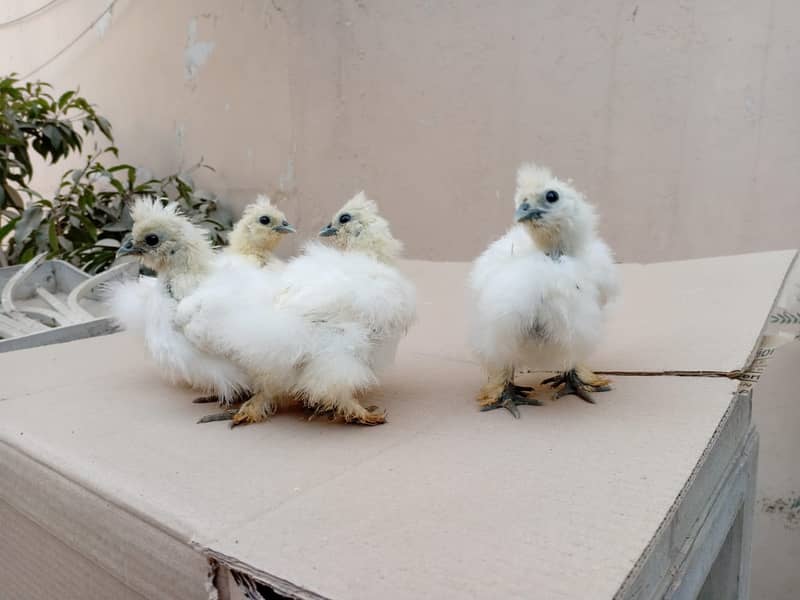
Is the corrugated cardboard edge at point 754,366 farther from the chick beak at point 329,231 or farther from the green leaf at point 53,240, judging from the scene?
the green leaf at point 53,240

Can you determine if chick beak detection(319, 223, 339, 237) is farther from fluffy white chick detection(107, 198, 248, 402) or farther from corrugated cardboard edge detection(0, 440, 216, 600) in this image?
corrugated cardboard edge detection(0, 440, 216, 600)

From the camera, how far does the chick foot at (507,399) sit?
36.1 inches

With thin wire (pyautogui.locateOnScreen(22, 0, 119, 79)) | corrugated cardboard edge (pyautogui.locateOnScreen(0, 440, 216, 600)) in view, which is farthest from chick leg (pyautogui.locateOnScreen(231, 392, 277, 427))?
thin wire (pyautogui.locateOnScreen(22, 0, 119, 79))

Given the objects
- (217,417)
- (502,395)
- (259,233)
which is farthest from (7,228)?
(502,395)

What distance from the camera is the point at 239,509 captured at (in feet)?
2.12

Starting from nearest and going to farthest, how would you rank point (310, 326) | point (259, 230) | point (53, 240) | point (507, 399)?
point (310, 326) < point (507, 399) < point (259, 230) < point (53, 240)

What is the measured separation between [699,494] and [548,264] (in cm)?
33

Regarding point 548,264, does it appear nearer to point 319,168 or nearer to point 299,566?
point 299,566

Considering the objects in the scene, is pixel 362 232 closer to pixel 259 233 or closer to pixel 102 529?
pixel 259 233

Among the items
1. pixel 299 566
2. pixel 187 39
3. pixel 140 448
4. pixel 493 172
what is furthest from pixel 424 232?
pixel 299 566

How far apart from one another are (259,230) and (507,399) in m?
0.47

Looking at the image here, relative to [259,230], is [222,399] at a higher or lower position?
lower

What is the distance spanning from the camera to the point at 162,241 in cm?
90

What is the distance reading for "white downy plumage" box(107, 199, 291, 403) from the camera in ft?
2.87
